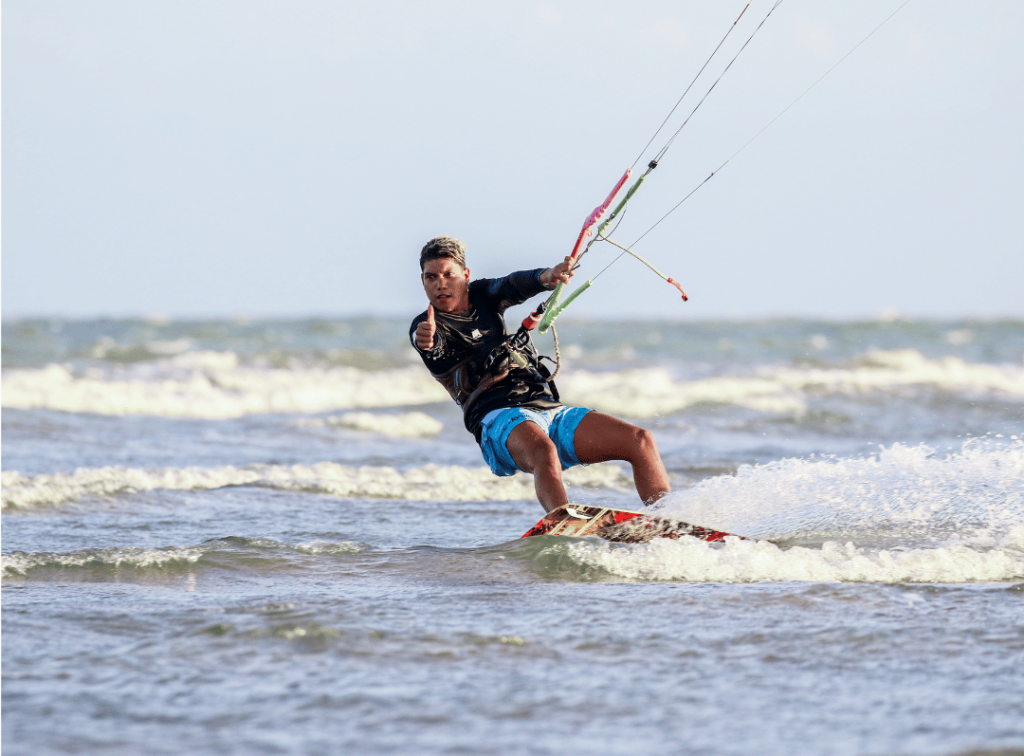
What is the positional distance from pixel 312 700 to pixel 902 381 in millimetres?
17588

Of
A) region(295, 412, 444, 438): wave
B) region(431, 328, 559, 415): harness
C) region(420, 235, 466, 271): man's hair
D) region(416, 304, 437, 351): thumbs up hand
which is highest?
region(420, 235, 466, 271): man's hair

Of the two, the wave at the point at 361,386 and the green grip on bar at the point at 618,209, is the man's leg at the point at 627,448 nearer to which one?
the green grip on bar at the point at 618,209

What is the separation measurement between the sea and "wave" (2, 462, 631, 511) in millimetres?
34

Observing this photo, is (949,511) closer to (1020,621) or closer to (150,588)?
(1020,621)

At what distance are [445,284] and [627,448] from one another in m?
1.26

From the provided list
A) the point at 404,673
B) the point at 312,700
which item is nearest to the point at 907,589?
the point at 404,673

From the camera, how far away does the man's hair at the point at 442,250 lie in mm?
5195

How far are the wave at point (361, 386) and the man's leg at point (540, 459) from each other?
31.6 feet

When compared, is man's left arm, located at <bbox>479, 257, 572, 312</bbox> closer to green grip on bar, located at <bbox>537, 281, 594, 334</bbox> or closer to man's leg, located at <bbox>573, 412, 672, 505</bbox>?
green grip on bar, located at <bbox>537, 281, 594, 334</bbox>

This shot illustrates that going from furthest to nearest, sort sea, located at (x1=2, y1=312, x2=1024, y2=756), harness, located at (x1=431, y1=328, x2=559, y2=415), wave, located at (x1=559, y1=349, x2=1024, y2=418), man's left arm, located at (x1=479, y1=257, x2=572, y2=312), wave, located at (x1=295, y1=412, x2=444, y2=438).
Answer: wave, located at (x1=559, y1=349, x2=1024, y2=418), wave, located at (x1=295, y1=412, x2=444, y2=438), harness, located at (x1=431, y1=328, x2=559, y2=415), man's left arm, located at (x1=479, y1=257, x2=572, y2=312), sea, located at (x1=2, y1=312, x2=1024, y2=756)

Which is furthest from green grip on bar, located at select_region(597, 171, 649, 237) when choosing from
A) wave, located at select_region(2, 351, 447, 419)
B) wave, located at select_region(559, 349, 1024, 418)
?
wave, located at select_region(2, 351, 447, 419)

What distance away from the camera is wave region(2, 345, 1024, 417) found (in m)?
15.2

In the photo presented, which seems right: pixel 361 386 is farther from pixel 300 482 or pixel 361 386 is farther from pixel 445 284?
pixel 445 284

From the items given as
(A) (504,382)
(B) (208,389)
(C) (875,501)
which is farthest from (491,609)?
(B) (208,389)
